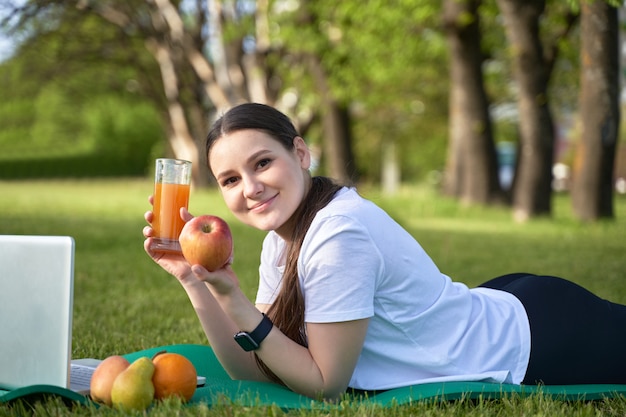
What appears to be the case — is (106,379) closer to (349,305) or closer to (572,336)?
(349,305)

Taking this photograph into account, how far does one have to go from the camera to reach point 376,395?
11.3 ft

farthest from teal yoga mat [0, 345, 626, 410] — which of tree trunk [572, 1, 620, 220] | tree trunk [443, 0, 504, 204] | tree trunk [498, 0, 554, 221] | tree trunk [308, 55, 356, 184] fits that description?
tree trunk [308, 55, 356, 184]

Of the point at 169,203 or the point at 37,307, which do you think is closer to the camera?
the point at 37,307

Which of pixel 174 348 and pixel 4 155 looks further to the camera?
pixel 4 155

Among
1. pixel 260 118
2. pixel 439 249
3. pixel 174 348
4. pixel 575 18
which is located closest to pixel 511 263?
pixel 439 249

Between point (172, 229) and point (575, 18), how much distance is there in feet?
51.0

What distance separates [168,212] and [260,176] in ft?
1.26

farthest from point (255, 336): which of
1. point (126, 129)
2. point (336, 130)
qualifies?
point (126, 129)

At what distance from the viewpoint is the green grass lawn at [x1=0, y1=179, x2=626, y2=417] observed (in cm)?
332

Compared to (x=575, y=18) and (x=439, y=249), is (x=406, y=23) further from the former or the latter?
(x=439, y=249)

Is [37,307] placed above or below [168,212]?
below

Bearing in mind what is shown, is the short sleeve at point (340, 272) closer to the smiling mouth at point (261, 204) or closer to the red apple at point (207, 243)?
the smiling mouth at point (261, 204)

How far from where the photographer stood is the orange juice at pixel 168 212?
129 inches

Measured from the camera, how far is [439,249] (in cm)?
1065
